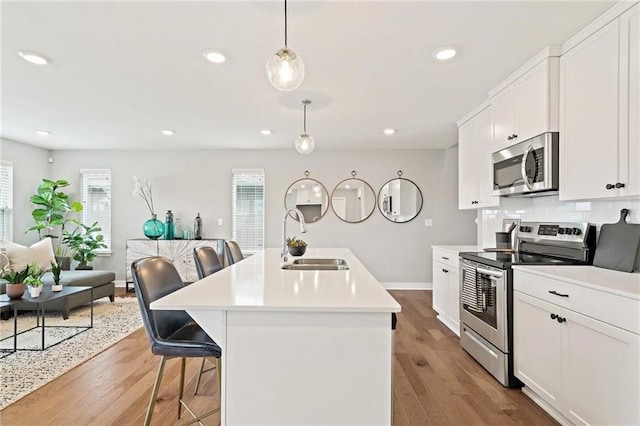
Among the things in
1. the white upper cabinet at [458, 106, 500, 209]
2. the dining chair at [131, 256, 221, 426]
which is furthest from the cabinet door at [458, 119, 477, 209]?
the dining chair at [131, 256, 221, 426]

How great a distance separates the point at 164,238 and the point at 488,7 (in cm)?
532

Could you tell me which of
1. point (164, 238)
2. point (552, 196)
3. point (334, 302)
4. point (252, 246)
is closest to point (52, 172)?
point (164, 238)

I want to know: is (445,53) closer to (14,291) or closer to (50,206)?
(14,291)

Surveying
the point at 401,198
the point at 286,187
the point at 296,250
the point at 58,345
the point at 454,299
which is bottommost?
the point at 58,345

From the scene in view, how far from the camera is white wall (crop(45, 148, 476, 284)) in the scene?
5.78 m

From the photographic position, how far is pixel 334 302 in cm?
134

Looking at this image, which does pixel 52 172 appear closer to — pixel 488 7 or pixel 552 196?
pixel 488 7

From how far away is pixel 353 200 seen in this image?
19.1 feet

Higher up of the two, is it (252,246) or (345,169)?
(345,169)

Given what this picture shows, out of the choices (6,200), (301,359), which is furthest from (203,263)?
(6,200)

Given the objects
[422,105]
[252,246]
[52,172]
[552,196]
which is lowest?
[252,246]

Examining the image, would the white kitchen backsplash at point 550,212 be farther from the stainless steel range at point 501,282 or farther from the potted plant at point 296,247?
the potted plant at point 296,247

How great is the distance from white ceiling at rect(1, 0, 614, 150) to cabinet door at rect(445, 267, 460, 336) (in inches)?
70.2

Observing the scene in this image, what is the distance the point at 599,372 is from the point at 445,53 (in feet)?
6.90
